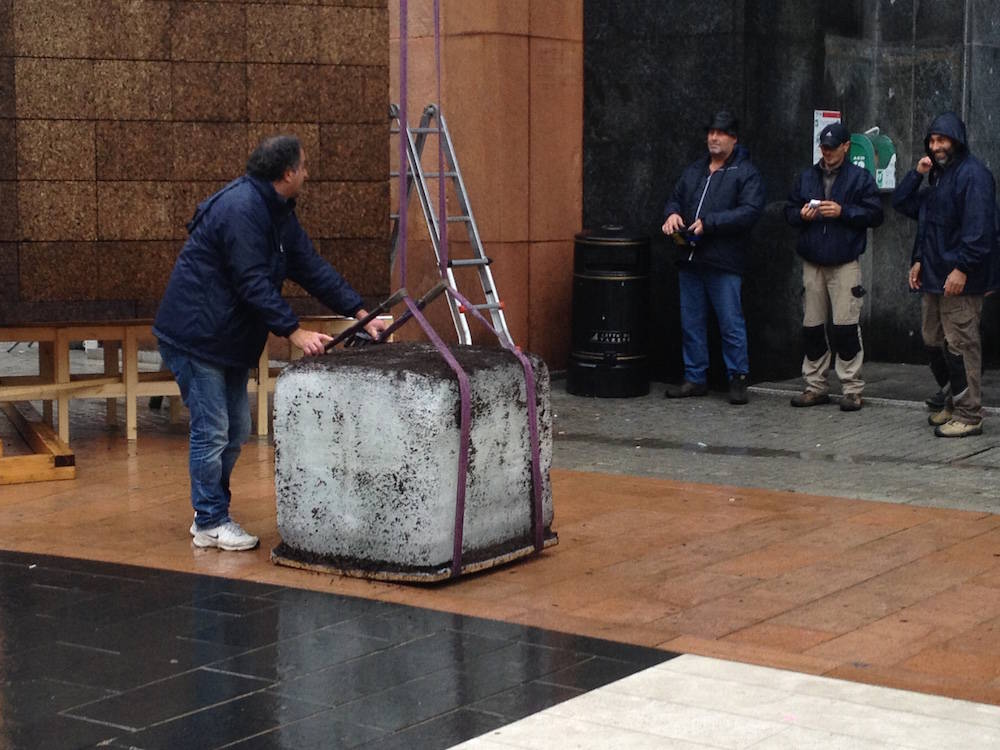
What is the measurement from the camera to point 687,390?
12648mm

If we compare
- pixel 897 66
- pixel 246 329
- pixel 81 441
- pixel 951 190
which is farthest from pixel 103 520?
pixel 897 66

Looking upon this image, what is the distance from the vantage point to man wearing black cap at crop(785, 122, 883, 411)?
11648 mm

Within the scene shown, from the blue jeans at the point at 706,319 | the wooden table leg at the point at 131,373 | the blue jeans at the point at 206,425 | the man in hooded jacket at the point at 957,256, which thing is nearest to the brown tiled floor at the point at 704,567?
the blue jeans at the point at 206,425

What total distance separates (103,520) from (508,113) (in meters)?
5.68

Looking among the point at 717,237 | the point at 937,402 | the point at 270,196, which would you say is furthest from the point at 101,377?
the point at 937,402

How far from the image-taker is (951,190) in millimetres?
10469

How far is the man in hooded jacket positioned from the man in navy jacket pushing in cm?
422

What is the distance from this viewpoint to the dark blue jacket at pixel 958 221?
10.3 meters

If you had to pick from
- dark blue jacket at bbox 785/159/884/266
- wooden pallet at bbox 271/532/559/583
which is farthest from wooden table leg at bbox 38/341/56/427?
dark blue jacket at bbox 785/159/884/266

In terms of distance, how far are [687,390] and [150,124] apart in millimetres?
4491

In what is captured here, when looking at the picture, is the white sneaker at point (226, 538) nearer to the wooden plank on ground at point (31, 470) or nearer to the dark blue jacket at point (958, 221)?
the wooden plank on ground at point (31, 470)

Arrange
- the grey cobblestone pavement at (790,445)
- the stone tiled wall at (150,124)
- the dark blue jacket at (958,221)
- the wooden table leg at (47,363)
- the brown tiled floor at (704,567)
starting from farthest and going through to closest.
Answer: the wooden table leg at (47,363) → the dark blue jacket at (958,221) → the stone tiled wall at (150,124) → the grey cobblestone pavement at (790,445) → the brown tiled floor at (704,567)

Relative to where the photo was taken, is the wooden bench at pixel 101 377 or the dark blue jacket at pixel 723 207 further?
the dark blue jacket at pixel 723 207

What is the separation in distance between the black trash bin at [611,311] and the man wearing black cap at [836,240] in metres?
1.25
